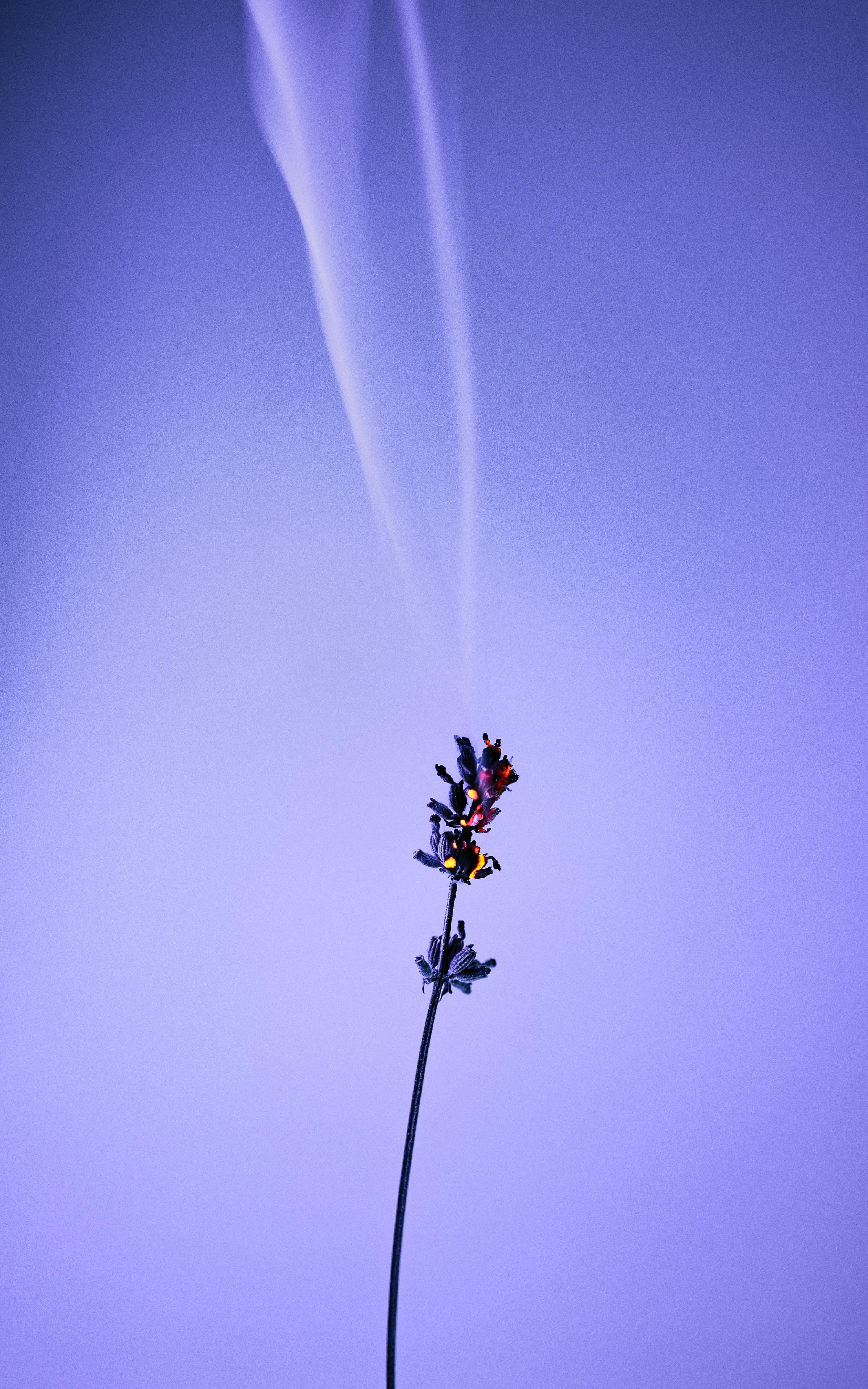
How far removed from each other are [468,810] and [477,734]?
31cm

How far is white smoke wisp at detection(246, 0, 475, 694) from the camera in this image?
109 centimetres

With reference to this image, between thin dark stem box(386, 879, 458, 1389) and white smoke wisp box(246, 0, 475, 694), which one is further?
white smoke wisp box(246, 0, 475, 694)

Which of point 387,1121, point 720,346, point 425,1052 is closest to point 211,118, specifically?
point 720,346

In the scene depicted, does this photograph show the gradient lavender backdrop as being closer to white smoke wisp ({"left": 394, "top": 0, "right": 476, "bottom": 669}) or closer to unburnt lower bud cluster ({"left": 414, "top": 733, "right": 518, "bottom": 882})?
white smoke wisp ({"left": 394, "top": 0, "right": 476, "bottom": 669})

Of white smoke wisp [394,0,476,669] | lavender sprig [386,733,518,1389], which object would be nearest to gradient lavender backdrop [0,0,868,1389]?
white smoke wisp [394,0,476,669]

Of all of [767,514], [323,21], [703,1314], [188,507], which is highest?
[323,21]

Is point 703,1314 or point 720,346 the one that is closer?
point 703,1314

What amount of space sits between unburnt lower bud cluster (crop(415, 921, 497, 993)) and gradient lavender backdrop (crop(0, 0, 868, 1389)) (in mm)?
287

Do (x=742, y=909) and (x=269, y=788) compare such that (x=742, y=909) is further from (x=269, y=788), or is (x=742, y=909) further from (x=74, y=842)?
(x=74, y=842)

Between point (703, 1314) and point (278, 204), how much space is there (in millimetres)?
1516

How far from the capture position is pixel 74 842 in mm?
1002

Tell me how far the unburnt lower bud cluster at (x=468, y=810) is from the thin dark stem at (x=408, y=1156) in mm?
31

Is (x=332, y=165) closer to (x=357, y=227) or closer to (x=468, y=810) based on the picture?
(x=357, y=227)

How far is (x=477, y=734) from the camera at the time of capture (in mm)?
1075
